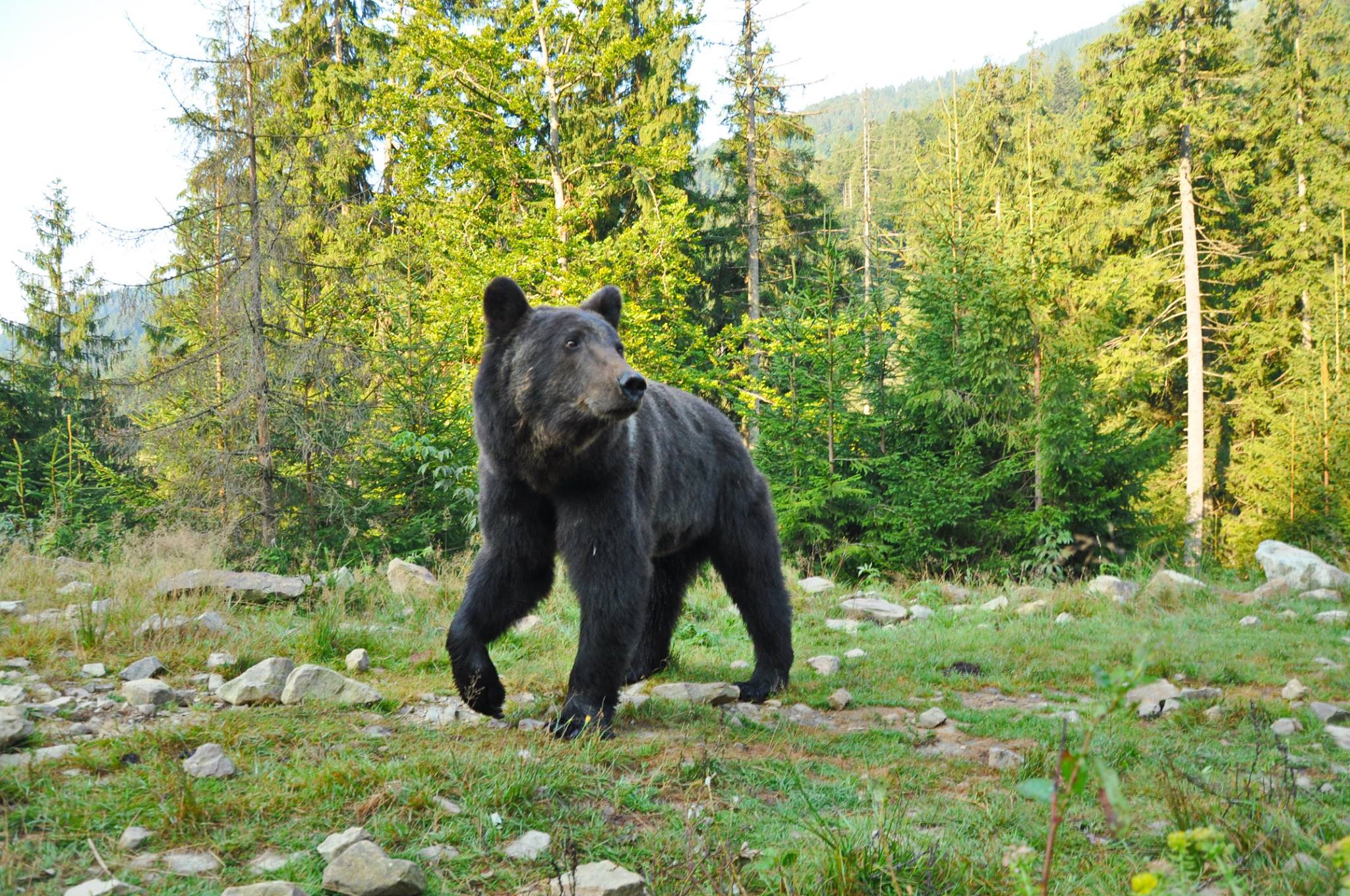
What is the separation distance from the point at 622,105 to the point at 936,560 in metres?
15.9

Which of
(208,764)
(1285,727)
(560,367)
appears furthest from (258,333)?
(1285,727)

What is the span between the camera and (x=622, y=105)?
22953 mm

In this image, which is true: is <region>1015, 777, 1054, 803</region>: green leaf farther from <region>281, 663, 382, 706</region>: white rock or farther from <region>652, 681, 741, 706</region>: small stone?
<region>652, 681, 741, 706</region>: small stone

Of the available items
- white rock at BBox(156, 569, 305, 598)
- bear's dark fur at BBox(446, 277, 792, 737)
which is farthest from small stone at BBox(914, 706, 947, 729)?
white rock at BBox(156, 569, 305, 598)

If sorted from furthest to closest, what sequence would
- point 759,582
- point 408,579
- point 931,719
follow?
point 408,579
point 759,582
point 931,719

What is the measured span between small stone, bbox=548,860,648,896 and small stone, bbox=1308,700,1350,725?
171 inches

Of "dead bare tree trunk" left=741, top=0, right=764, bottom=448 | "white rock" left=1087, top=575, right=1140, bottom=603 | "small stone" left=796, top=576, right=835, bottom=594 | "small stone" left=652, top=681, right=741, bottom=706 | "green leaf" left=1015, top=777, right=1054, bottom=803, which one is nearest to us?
"green leaf" left=1015, top=777, right=1054, bottom=803

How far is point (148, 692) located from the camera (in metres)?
3.92

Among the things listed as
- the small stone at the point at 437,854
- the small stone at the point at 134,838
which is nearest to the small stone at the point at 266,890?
the small stone at the point at 437,854

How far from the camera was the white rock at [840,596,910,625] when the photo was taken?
334 inches

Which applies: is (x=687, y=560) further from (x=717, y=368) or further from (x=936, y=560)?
(x=717, y=368)

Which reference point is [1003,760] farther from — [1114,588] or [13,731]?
[1114,588]

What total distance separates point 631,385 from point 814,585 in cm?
680

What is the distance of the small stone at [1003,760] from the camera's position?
3.91m
